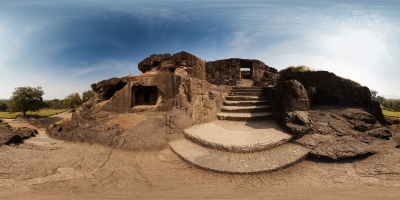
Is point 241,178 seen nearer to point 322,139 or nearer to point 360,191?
point 360,191

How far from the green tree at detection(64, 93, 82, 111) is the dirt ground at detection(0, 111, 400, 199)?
26.3 meters

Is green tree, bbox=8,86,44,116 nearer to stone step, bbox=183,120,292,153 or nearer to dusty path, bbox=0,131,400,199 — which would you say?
dusty path, bbox=0,131,400,199

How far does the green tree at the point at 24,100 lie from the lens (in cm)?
1639

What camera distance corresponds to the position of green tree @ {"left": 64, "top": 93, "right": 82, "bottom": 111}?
23.0m

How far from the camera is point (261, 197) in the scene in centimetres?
200

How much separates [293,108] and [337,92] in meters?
5.13

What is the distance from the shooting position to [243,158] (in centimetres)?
303

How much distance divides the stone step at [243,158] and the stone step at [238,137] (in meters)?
0.12

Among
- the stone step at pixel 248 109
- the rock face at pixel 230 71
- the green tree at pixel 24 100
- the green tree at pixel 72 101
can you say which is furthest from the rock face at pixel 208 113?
the green tree at pixel 72 101

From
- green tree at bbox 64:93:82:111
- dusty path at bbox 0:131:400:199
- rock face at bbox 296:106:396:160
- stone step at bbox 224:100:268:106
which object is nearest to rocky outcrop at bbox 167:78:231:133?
stone step at bbox 224:100:268:106

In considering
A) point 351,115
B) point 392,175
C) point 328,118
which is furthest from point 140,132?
point 351,115

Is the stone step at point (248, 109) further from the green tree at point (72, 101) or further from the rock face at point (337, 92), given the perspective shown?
the green tree at point (72, 101)

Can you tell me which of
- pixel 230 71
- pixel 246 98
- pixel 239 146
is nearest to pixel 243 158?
pixel 239 146

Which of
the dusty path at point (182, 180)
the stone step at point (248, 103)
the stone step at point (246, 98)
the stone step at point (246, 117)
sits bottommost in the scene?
the dusty path at point (182, 180)
